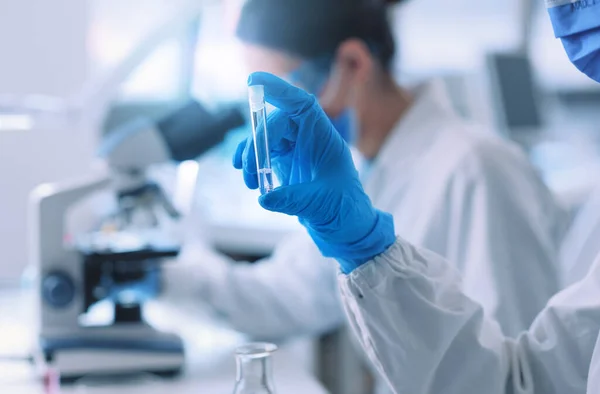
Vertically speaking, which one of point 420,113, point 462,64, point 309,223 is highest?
point 462,64

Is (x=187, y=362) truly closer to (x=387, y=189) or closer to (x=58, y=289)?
(x=58, y=289)

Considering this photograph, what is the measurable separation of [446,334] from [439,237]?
51 centimetres

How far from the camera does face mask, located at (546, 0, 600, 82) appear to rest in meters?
0.94

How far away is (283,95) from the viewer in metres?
0.93

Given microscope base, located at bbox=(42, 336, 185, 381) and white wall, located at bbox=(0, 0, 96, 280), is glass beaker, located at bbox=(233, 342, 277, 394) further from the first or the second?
white wall, located at bbox=(0, 0, 96, 280)

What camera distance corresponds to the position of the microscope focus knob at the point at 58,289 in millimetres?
1522

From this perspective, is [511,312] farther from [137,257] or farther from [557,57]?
[557,57]

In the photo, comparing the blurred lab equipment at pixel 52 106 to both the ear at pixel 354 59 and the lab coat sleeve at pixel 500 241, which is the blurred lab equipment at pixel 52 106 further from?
the lab coat sleeve at pixel 500 241

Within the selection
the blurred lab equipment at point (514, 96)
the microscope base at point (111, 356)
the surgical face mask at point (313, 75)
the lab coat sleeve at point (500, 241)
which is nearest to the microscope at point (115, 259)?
the microscope base at point (111, 356)

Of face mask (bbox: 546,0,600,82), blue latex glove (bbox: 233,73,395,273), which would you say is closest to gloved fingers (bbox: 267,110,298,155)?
blue latex glove (bbox: 233,73,395,273)

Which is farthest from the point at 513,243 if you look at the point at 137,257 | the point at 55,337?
the point at 55,337

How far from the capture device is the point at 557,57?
4699mm

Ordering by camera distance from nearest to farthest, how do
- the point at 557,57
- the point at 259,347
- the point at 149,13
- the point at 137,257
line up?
the point at 259,347 < the point at 137,257 < the point at 149,13 < the point at 557,57

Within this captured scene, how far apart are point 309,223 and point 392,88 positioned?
858 millimetres
